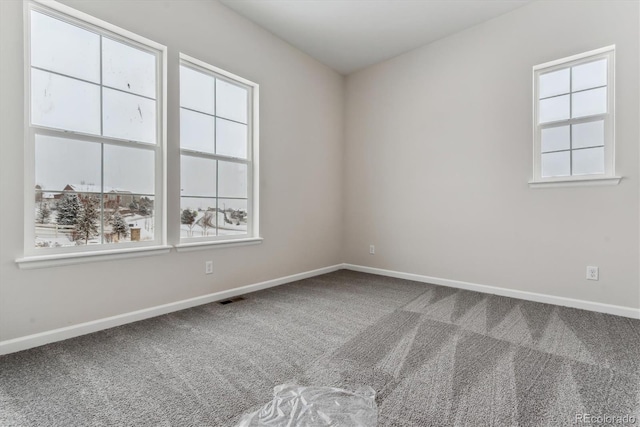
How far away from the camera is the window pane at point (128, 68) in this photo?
95.7 inches

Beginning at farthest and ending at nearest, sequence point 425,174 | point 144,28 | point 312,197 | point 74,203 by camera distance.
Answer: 1. point 312,197
2. point 425,174
3. point 144,28
4. point 74,203

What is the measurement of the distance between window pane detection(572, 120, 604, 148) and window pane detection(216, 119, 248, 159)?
3.33 metres

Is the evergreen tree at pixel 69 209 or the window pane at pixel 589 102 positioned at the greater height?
the window pane at pixel 589 102

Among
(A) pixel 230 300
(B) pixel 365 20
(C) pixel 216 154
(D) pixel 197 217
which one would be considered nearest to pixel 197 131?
(C) pixel 216 154

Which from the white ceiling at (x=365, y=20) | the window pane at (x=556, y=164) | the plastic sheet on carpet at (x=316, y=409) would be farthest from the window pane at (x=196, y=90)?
the window pane at (x=556, y=164)

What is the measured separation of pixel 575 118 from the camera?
2.85 metres

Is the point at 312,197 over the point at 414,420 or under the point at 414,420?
over

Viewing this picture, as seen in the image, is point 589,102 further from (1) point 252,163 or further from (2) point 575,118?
(1) point 252,163

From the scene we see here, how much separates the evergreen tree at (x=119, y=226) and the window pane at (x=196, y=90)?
1.18 metres

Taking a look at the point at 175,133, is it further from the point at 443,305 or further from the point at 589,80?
the point at 589,80

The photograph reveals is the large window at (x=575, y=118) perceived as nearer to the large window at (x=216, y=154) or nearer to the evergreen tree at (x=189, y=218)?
the large window at (x=216, y=154)

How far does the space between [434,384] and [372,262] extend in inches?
109

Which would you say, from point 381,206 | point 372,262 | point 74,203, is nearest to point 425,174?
point 381,206

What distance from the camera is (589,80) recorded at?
2811 millimetres
